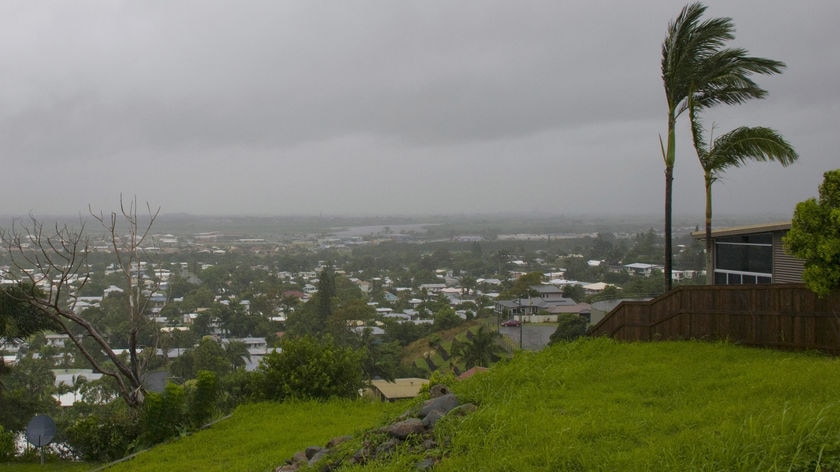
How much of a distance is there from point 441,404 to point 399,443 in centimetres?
84

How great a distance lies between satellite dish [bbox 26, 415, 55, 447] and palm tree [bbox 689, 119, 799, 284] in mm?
11104

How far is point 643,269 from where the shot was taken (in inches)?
1906

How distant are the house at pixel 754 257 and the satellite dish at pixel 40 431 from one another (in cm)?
1261

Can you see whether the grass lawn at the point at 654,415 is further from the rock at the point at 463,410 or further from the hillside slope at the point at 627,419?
the rock at the point at 463,410

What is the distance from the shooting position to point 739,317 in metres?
9.31

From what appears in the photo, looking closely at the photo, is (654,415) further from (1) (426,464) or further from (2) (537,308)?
(2) (537,308)

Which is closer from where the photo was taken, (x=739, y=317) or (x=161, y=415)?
(x=739, y=317)

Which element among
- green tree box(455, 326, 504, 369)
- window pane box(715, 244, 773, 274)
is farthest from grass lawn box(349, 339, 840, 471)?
green tree box(455, 326, 504, 369)

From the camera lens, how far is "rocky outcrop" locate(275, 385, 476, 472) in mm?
5627

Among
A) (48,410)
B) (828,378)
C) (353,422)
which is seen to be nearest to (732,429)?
(828,378)

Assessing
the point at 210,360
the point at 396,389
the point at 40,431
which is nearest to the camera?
the point at 40,431

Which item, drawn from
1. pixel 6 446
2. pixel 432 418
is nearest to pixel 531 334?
pixel 6 446

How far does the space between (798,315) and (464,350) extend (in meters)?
19.5

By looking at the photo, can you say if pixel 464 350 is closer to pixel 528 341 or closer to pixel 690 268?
pixel 528 341
